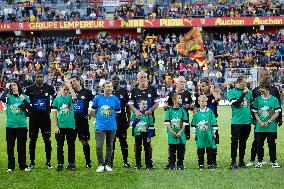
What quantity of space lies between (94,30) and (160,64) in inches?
460

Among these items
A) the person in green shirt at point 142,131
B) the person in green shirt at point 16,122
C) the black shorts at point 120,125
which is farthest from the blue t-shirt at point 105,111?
the person in green shirt at point 16,122

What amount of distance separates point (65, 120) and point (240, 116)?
3687mm

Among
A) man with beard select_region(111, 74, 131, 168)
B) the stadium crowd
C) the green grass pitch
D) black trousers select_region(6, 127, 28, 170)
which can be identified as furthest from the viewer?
the stadium crowd

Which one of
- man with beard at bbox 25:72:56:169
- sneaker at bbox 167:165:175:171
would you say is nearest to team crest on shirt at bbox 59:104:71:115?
man with beard at bbox 25:72:56:169

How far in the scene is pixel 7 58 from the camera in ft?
169

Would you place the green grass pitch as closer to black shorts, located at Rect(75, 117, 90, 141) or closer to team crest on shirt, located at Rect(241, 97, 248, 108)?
black shorts, located at Rect(75, 117, 90, 141)

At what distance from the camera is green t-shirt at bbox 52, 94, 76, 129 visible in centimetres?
1542

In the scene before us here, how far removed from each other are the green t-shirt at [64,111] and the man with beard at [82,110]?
26 centimetres

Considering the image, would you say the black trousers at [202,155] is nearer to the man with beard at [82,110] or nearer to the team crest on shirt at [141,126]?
the team crest on shirt at [141,126]

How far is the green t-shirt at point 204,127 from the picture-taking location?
50.1 ft

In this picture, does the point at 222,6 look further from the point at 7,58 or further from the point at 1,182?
the point at 1,182

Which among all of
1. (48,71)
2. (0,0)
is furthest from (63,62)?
(0,0)

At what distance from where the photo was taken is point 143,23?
55250 millimetres

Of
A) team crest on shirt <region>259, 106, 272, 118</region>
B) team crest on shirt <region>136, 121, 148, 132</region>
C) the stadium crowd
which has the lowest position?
team crest on shirt <region>136, 121, 148, 132</region>
